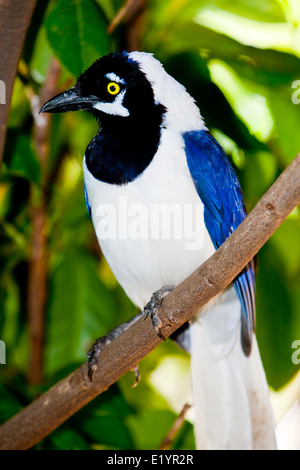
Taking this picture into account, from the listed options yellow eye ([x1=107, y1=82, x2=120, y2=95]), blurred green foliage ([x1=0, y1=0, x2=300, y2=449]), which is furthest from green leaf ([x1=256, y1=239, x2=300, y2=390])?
yellow eye ([x1=107, y1=82, x2=120, y2=95])

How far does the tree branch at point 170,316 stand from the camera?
43.1 inches

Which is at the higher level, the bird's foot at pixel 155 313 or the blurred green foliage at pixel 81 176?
the blurred green foliage at pixel 81 176

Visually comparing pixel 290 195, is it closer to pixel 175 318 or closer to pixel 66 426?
pixel 175 318

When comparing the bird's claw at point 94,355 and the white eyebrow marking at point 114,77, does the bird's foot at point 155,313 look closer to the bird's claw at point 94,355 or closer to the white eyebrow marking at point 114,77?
the bird's claw at point 94,355

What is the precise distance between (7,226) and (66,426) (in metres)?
0.71

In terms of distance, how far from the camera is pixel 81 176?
201 cm

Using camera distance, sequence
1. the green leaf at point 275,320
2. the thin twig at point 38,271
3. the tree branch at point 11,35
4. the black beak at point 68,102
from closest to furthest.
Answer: the tree branch at point 11,35 → the black beak at point 68,102 → the green leaf at point 275,320 → the thin twig at point 38,271

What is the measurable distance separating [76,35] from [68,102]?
0.16m

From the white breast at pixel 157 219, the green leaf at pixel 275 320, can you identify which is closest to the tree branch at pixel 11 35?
the white breast at pixel 157 219

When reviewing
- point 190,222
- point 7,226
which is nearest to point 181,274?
point 190,222

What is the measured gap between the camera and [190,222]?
61.7 inches

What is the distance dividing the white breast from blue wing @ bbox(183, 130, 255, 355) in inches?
0.8

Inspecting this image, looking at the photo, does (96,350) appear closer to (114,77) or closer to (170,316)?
(170,316)

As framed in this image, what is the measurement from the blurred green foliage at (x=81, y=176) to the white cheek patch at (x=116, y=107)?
12 centimetres
